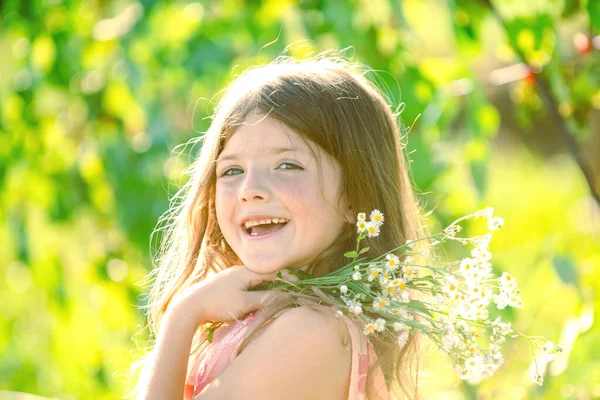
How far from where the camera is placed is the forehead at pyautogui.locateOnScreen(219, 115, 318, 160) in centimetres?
135

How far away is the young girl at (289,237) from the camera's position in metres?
1.26

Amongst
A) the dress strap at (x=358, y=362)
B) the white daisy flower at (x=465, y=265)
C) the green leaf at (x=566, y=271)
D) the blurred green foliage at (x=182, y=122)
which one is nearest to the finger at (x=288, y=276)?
the dress strap at (x=358, y=362)

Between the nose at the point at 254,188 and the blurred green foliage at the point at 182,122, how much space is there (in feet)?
1.81

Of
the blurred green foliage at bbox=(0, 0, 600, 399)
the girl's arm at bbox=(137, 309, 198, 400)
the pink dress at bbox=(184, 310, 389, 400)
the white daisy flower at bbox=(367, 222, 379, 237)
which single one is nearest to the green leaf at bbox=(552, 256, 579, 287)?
the blurred green foliage at bbox=(0, 0, 600, 399)

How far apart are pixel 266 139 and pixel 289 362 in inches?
14.1

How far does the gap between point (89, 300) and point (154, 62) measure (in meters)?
1.02

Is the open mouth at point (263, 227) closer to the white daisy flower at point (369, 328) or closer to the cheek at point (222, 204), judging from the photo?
the cheek at point (222, 204)

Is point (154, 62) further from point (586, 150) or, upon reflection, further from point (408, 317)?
point (408, 317)

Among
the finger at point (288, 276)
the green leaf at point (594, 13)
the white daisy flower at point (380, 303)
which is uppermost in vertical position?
the green leaf at point (594, 13)

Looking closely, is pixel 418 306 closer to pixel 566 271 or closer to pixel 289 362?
pixel 289 362

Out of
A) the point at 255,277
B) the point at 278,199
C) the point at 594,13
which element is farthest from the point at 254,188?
the point at 594,13

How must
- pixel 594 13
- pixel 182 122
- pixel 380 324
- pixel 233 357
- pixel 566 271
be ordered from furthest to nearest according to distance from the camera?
pixel 182 122, pixel 566 271, pixel 594 13, pixel 233 357, pixel 380 324

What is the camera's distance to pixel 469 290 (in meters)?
1.24

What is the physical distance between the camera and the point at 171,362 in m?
1.32
